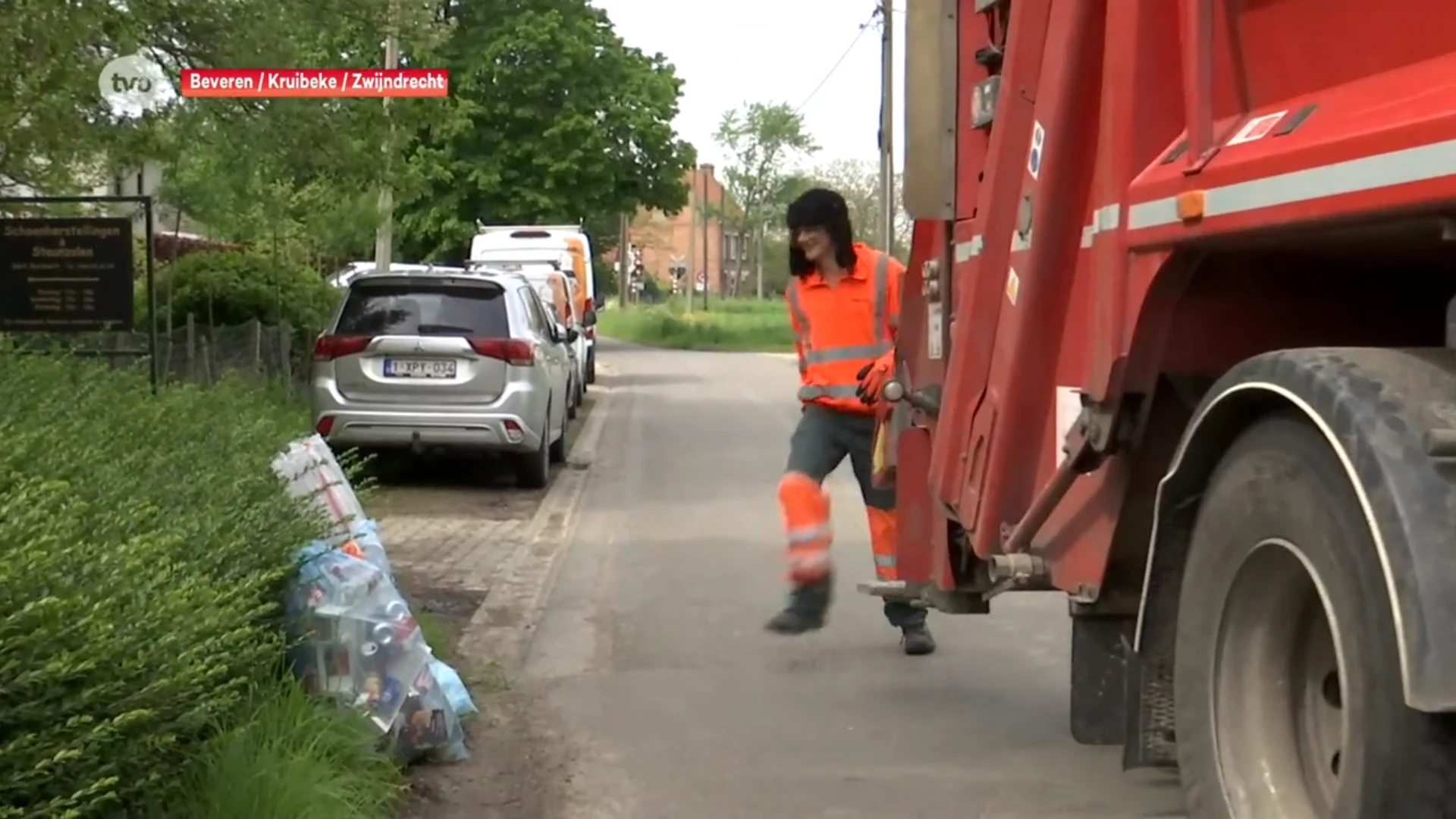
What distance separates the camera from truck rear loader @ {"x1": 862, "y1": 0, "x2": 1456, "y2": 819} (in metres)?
2.55

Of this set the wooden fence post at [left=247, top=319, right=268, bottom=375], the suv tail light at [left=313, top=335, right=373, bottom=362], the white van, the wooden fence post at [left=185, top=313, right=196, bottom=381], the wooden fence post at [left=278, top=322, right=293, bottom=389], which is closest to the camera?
the suv tail light at [left=313, top=335, right=373, bottom=362]

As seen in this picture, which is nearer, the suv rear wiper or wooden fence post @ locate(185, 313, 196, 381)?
the suv rear wiper

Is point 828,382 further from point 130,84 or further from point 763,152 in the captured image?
point 763,152

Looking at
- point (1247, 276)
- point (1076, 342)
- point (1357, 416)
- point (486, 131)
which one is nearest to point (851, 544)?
point (1076, 342)

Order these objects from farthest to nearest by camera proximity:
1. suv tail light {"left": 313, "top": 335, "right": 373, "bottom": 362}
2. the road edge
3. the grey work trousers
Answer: suv tail light {"left": 313, "top": 335, "right": 373, "bottom": 362}
the road edge
the grey work trousers

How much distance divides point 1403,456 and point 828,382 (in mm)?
4559

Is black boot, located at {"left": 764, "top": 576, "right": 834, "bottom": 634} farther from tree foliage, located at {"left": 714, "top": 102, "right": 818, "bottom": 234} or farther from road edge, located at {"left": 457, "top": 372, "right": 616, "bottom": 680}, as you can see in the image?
tree foliage, located at {"left": 714, "top": 102, "right": 818, "bottom": 234}

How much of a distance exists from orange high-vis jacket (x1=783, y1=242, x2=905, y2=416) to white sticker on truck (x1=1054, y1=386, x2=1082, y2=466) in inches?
103

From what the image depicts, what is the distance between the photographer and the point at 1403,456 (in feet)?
8.21

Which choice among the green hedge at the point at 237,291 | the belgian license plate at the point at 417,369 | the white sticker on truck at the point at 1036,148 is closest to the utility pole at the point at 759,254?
the green hedge at the point at 237,291

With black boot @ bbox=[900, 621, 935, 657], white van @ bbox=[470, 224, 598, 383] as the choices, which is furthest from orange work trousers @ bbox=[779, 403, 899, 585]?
white van @ bbox=[470, 224, 598, 383]

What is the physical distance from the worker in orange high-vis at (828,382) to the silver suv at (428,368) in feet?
19.2

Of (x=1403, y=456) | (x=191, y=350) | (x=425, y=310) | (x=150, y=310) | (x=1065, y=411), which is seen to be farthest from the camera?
(x=191, y=350)

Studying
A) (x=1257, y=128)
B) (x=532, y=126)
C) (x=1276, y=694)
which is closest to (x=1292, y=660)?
(x=1276, y=694)
